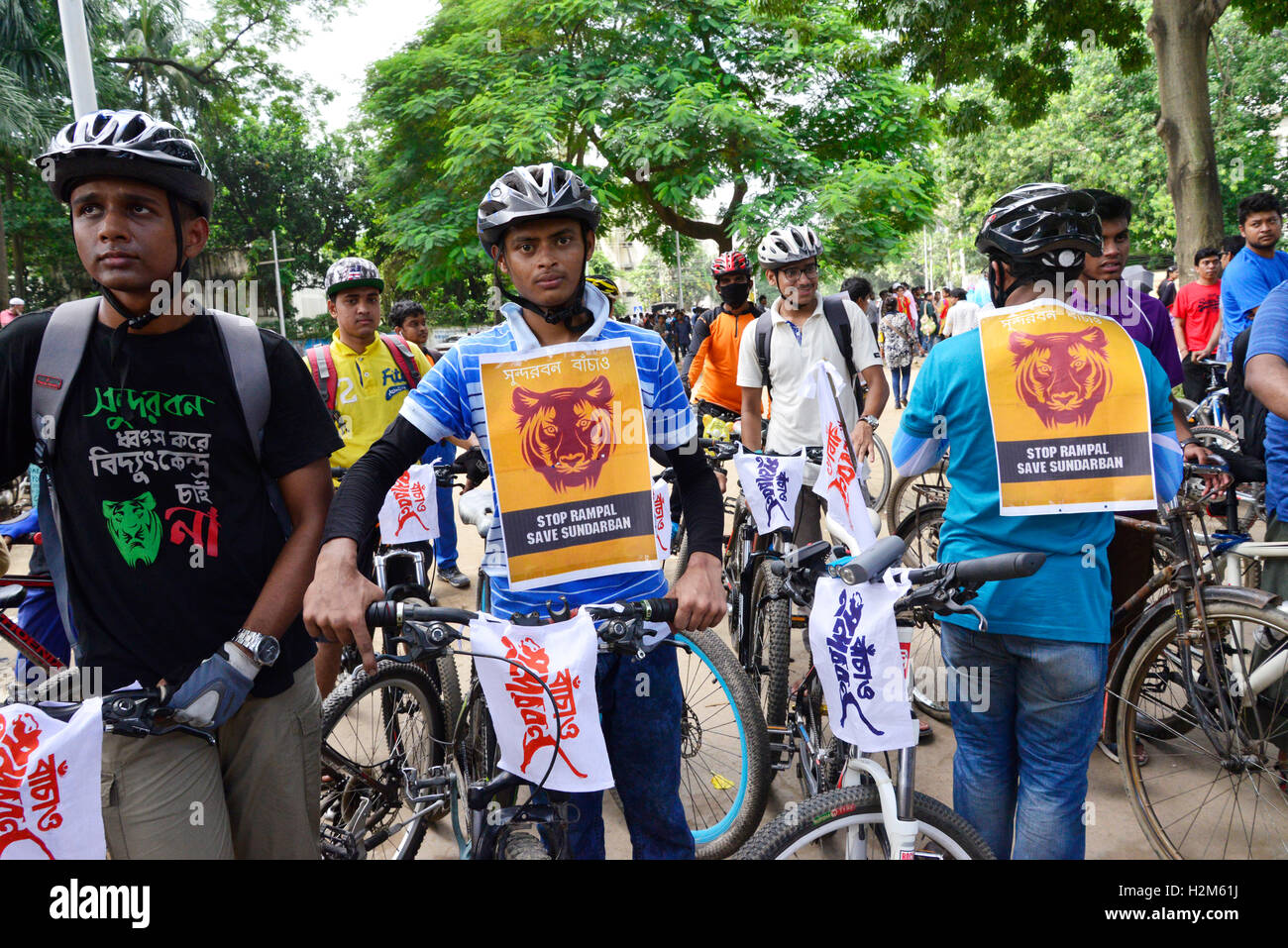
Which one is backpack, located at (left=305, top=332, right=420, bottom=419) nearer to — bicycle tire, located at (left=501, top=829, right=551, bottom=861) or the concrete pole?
bicycle tire, located at (left=501, top=829, right=551, bottom=861)

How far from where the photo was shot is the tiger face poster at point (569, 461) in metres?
2.21

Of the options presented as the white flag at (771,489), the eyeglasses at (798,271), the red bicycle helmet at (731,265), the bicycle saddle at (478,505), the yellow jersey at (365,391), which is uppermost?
the red bicycle helmet at (731,265)

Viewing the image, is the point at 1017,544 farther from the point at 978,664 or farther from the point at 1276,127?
the point at 1276,127

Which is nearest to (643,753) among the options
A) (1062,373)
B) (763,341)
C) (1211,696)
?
(1062,373)

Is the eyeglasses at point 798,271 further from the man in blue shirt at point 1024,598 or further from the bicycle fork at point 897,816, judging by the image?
the bicycle fork at point 897,816

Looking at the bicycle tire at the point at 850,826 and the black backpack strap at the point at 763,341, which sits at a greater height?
the black backpack strap at the point at 763,341

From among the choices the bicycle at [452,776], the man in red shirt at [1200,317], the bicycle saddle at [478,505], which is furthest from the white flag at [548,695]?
the man in red shirt at [1200,317]

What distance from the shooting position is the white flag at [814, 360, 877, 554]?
2357 mm

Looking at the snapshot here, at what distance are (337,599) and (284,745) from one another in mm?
516

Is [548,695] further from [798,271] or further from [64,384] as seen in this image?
[798,271]

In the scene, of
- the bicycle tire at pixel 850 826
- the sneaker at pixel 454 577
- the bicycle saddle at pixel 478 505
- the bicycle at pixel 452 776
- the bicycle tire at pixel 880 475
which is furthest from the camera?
the bicycle tire at pixel 880 475

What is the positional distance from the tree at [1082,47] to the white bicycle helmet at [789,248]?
5.34 metres
